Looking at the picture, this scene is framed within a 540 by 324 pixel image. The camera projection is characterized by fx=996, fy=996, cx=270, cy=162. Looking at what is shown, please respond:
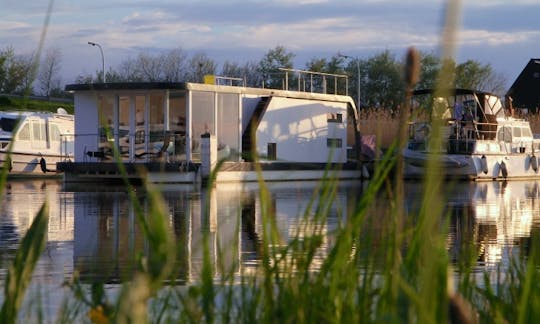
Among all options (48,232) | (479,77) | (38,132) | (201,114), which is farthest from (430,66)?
(48,232)

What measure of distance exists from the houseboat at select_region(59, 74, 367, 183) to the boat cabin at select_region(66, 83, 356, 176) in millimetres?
27

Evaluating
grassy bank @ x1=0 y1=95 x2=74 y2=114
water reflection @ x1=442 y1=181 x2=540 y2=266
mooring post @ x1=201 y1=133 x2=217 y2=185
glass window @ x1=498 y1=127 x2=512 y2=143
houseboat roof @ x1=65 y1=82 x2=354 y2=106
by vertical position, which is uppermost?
grassy bank @ x1=0 y1=95 x2=74 y2=114

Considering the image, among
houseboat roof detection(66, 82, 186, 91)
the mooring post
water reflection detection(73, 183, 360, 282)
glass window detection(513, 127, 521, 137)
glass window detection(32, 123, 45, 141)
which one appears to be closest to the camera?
water reflection detection(73, 183, 360, 282)

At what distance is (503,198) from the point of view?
65.5 feet

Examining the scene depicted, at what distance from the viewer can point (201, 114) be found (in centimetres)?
2842

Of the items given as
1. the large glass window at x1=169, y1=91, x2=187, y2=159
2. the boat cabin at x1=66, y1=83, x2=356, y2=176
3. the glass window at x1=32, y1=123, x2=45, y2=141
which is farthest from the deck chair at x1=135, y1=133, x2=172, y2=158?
the glass window at x1=32, y1=123, x2=45, y2=141

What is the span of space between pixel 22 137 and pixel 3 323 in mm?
31890

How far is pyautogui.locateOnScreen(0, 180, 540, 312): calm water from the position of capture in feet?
20.4

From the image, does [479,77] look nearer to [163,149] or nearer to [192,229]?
[163,149]

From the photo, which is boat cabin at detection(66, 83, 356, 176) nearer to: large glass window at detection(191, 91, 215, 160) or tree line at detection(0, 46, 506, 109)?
large glass window at detection(191, 91, 215, 160)

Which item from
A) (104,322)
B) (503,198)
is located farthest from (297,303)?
(503,198)

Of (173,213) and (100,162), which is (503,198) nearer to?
(173,213)

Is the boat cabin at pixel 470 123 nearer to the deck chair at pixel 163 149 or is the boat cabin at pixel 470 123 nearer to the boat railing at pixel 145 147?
the boat railing at pixel 145 147

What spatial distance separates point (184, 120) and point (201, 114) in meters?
0.71
